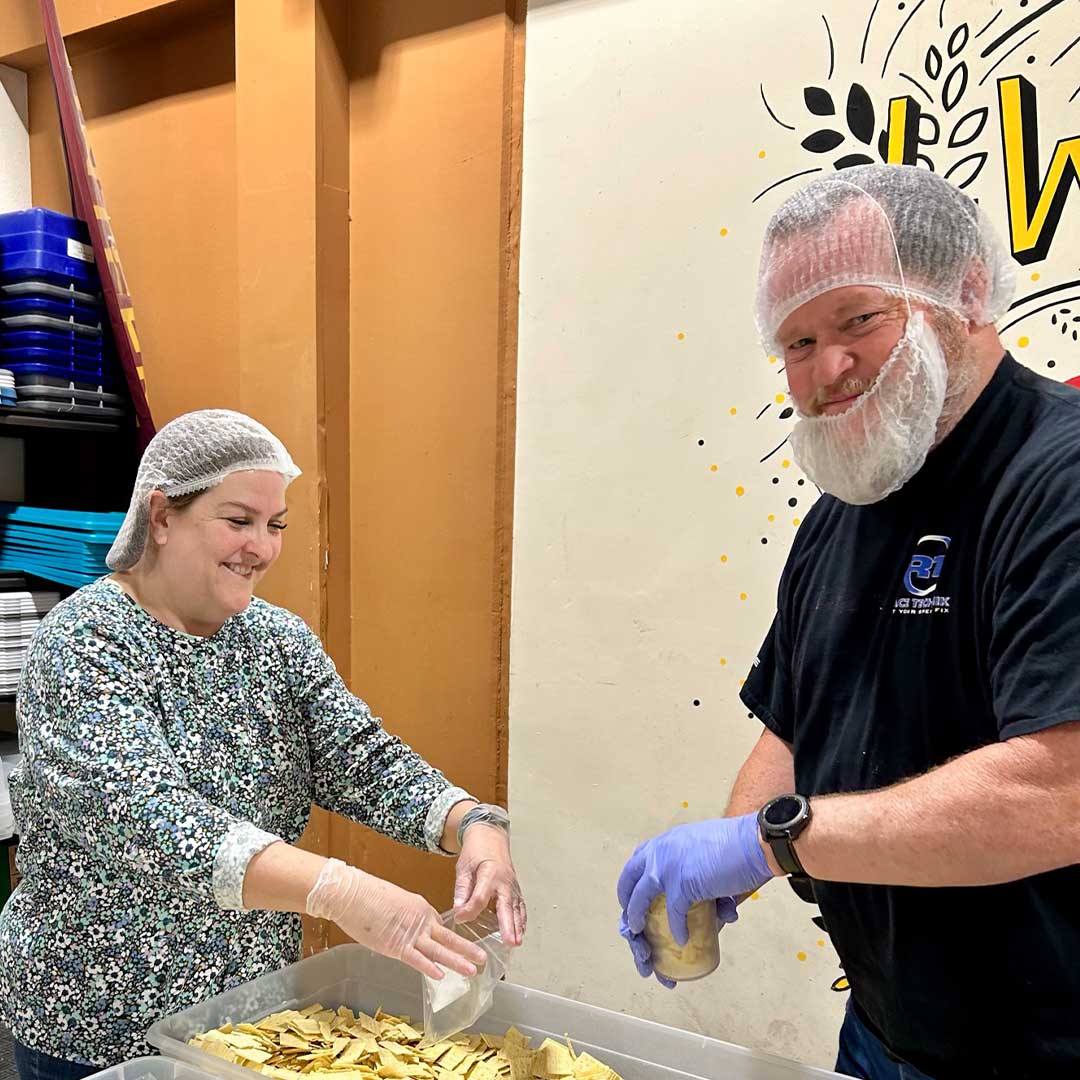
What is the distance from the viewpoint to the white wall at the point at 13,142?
3453 millimetres

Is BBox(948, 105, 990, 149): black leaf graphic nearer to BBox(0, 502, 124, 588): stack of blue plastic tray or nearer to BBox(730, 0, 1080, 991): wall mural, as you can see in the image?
BBox(730, 0, 1080, 991): wall mural

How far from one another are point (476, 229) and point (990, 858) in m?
2.04

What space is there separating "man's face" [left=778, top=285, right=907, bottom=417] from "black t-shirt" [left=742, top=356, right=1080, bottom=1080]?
124mm

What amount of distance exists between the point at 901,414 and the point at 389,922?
2.88 ft

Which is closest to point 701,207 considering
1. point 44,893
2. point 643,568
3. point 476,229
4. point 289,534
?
point 476,229

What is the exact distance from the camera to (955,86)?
6.36 feet

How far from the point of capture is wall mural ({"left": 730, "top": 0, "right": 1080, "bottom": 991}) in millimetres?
1845

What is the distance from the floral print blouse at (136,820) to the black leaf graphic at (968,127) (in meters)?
1.53

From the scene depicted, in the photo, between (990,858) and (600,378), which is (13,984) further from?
(600,378)

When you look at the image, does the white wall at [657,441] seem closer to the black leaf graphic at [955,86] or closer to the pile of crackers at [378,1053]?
the black leaf graphic at [955,86]

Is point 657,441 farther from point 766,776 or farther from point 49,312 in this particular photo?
point 49,312

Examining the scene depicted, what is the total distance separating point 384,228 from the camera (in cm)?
278

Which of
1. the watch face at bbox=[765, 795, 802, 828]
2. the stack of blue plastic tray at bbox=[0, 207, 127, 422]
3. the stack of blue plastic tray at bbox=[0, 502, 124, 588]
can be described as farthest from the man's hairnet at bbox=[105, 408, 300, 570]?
the stack of blue plastic tray at bbox=[0, 207, 127, 422]

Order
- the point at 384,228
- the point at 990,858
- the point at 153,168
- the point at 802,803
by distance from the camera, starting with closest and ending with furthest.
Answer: the point at 990,858, the point at 802,803, the point at 384,228, the point at 153,168
